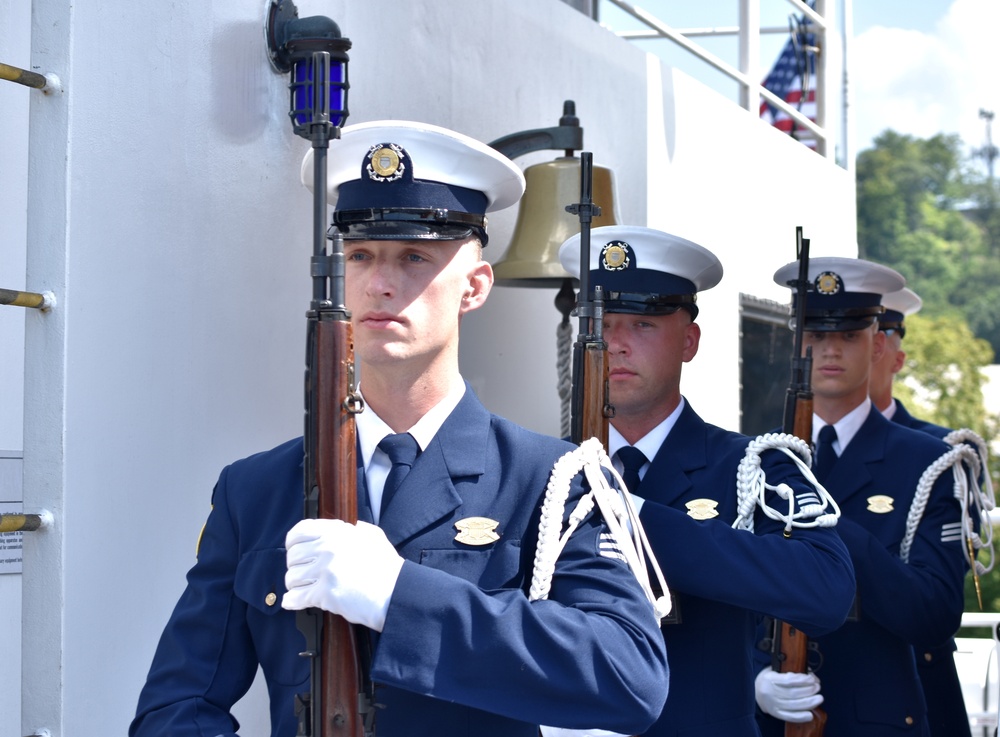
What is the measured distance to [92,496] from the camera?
2.78m

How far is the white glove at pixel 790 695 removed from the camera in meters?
4.02

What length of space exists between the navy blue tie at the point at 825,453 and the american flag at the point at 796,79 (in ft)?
13.1

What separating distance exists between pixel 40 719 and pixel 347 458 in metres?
0.98

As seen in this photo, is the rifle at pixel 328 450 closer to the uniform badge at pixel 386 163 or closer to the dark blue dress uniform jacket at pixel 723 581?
the uniform badge at pixel 386 163

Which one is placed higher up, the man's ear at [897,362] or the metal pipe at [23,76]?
the metal pipe at [23,76]

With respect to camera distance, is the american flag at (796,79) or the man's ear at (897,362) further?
the american flag at (796,79)

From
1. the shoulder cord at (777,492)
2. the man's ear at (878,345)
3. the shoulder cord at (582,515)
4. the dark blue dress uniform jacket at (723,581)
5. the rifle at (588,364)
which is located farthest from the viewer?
the man's ear at (878,345)

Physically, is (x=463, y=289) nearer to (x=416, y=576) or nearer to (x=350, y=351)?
(x=350, y=351)

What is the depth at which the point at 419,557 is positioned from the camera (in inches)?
92.0

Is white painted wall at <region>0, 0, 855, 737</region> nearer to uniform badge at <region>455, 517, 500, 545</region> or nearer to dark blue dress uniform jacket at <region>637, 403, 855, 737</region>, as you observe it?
uniform badge at <region>455, 517, 500, 545</region>

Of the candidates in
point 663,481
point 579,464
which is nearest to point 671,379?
point 663,481

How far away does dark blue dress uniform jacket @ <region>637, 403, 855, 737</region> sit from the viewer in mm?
3176

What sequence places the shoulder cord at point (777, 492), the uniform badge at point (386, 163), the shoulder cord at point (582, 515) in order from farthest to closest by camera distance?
the shoulder cord at point (777, 492) < the uniform badge at point (386, 163) < the shoulder cord at point (582, 515)

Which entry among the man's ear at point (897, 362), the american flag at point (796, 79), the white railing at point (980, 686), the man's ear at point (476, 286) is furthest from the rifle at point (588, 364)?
the american flag at point (796, 79)
